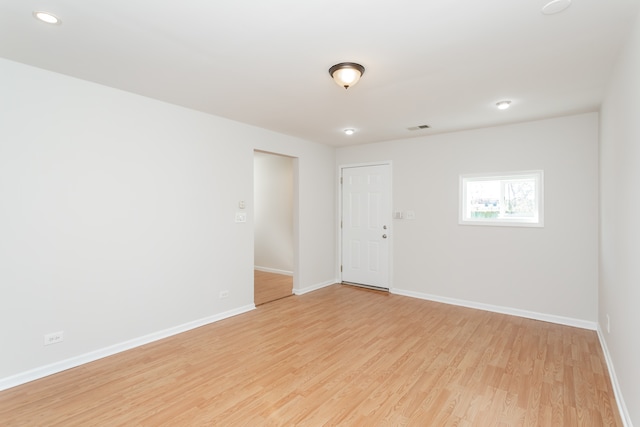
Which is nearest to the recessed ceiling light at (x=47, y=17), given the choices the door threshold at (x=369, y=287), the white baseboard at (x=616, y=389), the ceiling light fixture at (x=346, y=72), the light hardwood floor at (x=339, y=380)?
the ceiling light fixture at (x=346, y=72)

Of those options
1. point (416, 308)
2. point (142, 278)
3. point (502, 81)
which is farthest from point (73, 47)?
point (416, 308)

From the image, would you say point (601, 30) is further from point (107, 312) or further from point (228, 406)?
point (107, 312)

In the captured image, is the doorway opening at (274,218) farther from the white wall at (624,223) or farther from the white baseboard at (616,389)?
the white wall at (624,223)

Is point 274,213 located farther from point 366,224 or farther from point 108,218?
point 108,218

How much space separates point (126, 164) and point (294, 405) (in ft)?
8.77

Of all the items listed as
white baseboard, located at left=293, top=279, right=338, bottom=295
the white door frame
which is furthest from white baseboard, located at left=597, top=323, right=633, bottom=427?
white baseboard, located at left=293, top=279, right=338, bottom=295

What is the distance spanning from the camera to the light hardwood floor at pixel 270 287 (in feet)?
16.5

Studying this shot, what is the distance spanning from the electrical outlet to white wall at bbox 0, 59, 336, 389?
3 centimetres

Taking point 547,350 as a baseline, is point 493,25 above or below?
above

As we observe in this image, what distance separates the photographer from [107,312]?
303 cm

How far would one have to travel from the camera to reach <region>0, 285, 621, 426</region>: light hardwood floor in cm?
217

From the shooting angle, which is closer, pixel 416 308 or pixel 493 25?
pixel 493 25

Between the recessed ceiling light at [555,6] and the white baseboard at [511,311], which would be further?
the white baseboard at [511,311]

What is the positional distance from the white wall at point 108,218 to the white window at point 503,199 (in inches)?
123
